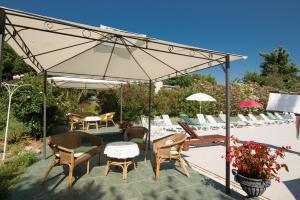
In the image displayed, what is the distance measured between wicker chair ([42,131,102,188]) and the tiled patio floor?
0.27m

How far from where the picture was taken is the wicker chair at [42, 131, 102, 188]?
4277mm

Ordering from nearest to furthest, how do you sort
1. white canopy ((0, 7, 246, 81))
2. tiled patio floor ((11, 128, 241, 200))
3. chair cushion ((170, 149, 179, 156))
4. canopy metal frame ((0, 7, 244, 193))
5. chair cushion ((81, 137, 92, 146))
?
canopy metal frame ((0, 7, 244, 193))
white canopy ((0, 7, 246, 81))
tiled patio floor ((11, 128, 241, 200))
chair cushion ((170, 149, 179, 156))
chair cushion ((81, 137, 92, 146))

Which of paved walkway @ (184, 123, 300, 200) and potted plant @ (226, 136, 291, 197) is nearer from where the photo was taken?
potted plant @ (226, 136, 291, 197)

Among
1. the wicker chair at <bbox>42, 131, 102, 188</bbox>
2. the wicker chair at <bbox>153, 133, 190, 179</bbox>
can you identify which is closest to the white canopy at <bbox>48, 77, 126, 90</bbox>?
the wicker chair at <bbox>42, 131, 102, 188</bbox>

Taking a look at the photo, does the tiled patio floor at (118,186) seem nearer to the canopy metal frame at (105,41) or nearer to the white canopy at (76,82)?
the canopy metal frame at (105,41)

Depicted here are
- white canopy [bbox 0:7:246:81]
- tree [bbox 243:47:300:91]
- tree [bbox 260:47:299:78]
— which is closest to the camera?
white canopy [bbox 0:7:246:81]

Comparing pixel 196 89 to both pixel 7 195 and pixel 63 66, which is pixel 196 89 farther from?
pixel 7 195

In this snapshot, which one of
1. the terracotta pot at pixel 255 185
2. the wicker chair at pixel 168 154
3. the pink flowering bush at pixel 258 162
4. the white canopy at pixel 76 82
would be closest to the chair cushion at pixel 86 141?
the wicker chair at pixel 168 154

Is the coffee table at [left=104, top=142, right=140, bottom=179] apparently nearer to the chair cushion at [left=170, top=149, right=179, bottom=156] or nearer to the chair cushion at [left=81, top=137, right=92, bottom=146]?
the chair cushion at [left=170, top=149, right=179, bottom=156]

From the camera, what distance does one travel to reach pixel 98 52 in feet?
19.1

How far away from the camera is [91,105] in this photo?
760 inches

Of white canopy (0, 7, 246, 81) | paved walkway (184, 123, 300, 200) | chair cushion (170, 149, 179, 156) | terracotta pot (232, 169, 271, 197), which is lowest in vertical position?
paved walkway (184, 123, 300, 200)

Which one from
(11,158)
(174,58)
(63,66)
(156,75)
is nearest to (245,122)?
(156,75)

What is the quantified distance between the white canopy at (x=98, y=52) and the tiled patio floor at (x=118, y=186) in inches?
106
